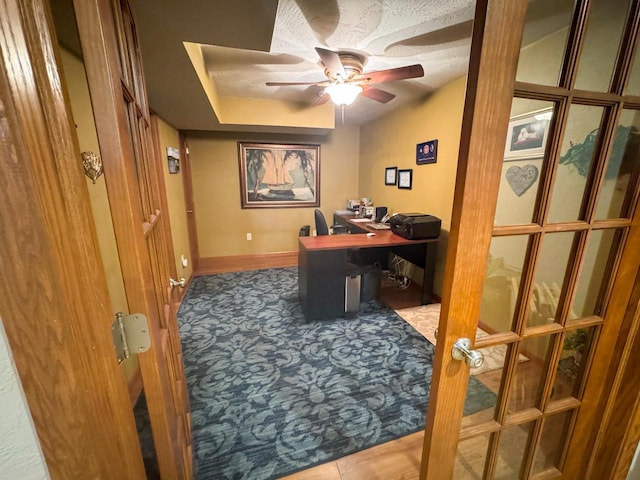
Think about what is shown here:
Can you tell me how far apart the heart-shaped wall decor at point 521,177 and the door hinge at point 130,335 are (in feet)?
3.35

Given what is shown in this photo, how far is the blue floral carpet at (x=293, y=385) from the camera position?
1.40 metres

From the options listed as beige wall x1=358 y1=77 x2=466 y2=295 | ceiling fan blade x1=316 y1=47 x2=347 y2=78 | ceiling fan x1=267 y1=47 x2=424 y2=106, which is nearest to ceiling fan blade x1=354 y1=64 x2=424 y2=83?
ceiling fan x1=267 y1=47 x2=424 y2=106

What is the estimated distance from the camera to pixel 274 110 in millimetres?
3330

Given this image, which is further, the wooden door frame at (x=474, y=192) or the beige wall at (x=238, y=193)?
the beige wall at (x=238, y=193)

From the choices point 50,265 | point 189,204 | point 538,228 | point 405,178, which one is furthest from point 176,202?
point 538,228

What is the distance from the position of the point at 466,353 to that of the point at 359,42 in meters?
2.13

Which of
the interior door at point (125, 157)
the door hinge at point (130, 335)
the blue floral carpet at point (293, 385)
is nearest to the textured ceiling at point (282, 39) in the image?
the interior door at point (125, 157)

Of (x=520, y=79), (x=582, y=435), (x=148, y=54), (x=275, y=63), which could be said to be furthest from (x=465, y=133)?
(x=275, y=63)

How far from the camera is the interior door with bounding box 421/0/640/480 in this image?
63 cm

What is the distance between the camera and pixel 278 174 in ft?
14.1

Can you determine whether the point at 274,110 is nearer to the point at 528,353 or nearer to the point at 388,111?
the point at 388,111

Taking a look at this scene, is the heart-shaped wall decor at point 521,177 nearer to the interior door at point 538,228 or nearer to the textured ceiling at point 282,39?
the interior door at point 538,228

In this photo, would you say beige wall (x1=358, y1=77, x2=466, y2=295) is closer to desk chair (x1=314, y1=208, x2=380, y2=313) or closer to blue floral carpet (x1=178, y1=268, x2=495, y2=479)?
desk chair (x1=314, y1=208, x2=380, y2=313)

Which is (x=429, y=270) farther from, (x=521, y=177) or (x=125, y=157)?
(x=125, y=157)
